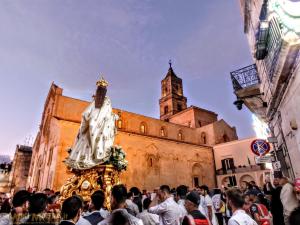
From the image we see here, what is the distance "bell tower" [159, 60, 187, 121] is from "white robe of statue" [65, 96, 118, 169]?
39.1 meters

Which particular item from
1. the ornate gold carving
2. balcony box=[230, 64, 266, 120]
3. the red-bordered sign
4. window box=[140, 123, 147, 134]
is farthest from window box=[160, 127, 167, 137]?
the ornate gold carving

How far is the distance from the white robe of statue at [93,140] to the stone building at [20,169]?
1341 inches

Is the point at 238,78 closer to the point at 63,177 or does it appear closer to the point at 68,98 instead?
the point at 63,177

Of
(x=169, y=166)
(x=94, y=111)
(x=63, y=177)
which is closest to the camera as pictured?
(x=94, y=111)

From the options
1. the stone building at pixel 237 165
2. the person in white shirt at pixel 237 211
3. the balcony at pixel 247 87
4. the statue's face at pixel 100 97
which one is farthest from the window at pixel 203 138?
the person in white shirt at pixel 237 211

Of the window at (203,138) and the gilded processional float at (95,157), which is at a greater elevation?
the window at (203,138)

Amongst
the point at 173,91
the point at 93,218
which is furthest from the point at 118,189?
the point at 173,91

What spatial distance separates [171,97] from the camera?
4747 centimetres

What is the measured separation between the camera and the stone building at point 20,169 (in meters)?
34.5

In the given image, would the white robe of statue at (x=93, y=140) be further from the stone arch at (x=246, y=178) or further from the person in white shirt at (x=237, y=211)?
the stone arch at (x=246, y=178)

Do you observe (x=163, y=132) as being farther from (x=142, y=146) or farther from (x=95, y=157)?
(x=95, y=157)

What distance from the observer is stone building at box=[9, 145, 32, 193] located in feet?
113

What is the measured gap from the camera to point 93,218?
3086 mm

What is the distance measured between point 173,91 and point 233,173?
23.8 meters
